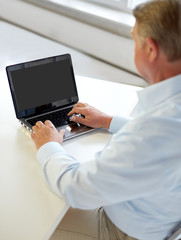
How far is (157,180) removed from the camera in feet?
2.41

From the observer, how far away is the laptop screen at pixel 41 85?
45.1 inches

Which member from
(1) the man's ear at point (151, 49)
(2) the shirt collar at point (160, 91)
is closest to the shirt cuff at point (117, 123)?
(2) the shirt collar at point (160, 91)

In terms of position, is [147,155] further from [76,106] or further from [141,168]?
[76,106]

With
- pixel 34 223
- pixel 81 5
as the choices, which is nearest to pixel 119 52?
pixel 81 5

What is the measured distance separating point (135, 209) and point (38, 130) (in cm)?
43

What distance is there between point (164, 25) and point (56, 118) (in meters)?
0.63

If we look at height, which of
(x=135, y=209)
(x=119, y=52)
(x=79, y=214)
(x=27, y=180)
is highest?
(x=119, y=52)

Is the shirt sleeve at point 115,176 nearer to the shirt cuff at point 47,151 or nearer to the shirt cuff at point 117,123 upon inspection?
the shirt cuff at point 47,151

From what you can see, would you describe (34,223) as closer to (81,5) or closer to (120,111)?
(120,111)

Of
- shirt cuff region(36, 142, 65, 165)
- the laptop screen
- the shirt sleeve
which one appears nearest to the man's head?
the shirt sleeve

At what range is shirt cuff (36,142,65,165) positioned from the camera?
3.13 ft

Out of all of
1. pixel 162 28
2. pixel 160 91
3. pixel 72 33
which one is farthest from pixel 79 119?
pixel 72 33

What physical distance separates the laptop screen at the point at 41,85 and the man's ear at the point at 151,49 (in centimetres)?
54

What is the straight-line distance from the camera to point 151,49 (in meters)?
0.74
